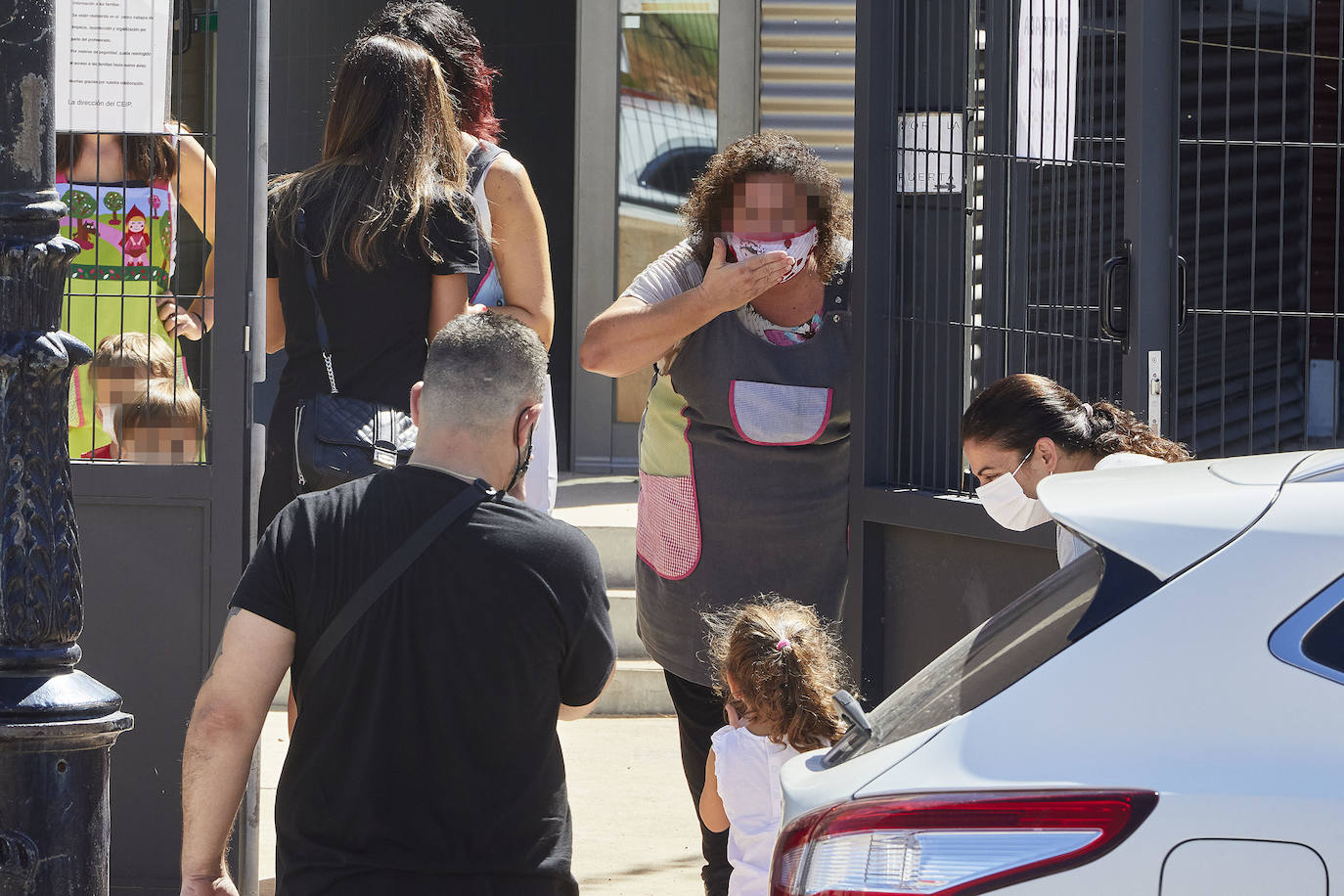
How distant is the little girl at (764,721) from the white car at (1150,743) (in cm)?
131

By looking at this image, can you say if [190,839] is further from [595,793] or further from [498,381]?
[595,793]

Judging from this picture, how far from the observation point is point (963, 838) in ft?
6.93

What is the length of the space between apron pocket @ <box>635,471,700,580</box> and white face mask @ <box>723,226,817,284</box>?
620 mm

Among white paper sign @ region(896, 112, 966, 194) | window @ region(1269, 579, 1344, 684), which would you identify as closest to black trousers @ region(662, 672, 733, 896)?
white paper sign @ region(896, 112, 966, 194)

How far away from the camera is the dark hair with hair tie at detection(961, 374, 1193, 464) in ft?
12.1

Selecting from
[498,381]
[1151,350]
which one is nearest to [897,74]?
[1151,350]

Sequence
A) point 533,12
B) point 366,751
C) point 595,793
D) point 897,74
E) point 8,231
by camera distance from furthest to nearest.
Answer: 1. point 533,12
2. point 595,793
3. point 897,74
4. point 8,231
5. point 366,751

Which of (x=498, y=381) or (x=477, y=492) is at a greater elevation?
(x=498, y=381)

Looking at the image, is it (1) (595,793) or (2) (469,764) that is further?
(1) (595,793)

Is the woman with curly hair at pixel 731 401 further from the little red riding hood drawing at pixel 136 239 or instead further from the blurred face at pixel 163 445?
the little red riding hood drawing at pixel 136 239

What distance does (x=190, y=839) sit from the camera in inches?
110

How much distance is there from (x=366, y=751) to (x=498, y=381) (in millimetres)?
679

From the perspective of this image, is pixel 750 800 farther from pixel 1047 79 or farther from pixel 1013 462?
pixel 1047 79

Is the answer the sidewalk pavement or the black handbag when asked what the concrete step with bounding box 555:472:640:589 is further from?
the black handbag
